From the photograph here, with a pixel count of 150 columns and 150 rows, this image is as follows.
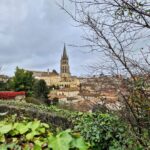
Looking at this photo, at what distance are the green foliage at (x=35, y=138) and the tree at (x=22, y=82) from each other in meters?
61.7

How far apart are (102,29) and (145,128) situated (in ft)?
4.54

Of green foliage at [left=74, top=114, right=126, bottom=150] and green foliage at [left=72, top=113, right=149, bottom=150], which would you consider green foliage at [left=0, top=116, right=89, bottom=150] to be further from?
green foliage at [left=74, top=114, right=126, bottom=150]

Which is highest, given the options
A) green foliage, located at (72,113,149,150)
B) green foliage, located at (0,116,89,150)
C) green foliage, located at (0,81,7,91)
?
green foliage, located at (0,81,7,91)

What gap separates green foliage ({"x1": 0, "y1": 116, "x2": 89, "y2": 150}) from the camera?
11.1 ft

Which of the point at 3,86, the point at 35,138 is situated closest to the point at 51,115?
the point at 35,138

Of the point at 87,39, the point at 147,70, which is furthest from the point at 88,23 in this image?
the point at 147,70

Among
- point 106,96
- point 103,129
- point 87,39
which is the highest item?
point 87,39

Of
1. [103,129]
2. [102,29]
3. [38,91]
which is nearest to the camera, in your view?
[102,29]

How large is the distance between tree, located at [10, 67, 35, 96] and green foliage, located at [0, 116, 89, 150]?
202 feet

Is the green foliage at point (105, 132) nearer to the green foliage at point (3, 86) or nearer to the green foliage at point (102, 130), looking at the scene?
the green foliage at point (102, 130)

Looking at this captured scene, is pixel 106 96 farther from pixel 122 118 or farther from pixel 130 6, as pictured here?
pixel 130 6

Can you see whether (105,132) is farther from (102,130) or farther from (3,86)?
(3,86)

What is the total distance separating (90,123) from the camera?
342 inches

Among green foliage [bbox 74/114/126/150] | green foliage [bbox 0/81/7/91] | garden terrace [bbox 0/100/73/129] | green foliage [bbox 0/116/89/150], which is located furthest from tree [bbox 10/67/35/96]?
green foliage [bbox 0/116/89/150]
